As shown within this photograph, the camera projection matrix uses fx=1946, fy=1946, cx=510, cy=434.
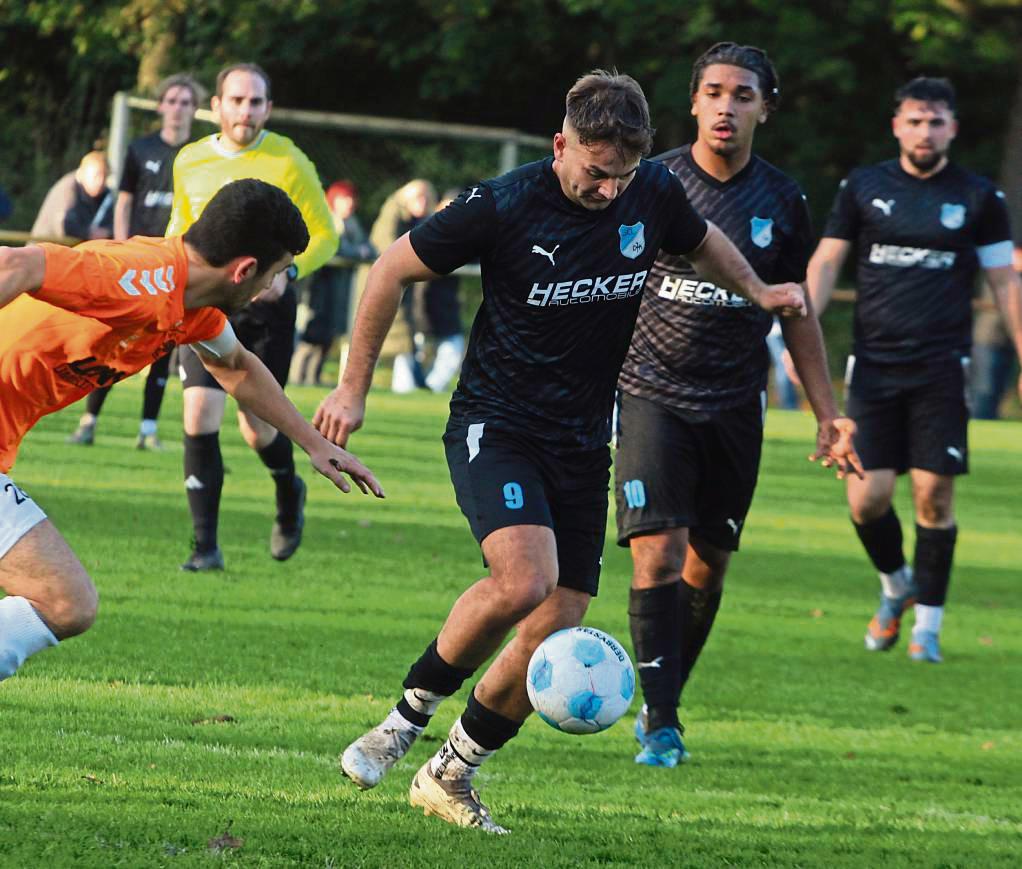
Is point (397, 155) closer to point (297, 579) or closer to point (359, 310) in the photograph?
point (297, 579)

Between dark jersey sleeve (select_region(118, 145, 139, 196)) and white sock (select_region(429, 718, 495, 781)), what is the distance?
7778 mm

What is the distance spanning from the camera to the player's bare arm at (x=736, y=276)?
6.16 meters

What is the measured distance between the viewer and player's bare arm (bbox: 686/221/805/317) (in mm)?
6160

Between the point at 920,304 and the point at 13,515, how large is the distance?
563 cm

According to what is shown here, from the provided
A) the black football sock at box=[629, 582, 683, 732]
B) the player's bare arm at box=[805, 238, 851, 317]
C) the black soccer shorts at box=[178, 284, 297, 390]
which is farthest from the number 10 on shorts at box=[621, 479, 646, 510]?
the black soccer shorts at box=[178, 284, 297, 390]

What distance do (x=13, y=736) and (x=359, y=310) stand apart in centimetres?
171

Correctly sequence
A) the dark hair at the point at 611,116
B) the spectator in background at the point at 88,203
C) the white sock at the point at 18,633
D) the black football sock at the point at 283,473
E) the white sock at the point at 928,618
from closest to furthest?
the white sock at the point at 18,633 < the dark hair at the point at 611,116 < the white sock at the point at 928,618 < the black football sock at the point at 283,473 < the spectator in background at the point at 88,203

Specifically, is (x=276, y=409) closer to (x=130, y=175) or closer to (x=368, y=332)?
(x=368, y=332)

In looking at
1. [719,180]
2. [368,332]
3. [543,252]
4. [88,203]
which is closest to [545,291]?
[543,252]

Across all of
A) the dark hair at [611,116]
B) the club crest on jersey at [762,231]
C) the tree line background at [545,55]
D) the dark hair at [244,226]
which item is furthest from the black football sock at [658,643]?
the tree line background at [545,55]

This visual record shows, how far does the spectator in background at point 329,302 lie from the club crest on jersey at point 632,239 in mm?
15324

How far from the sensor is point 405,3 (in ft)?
111

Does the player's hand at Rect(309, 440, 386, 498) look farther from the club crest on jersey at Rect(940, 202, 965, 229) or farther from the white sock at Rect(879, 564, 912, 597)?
the white sock at Rect(879, 564, 912, 597)

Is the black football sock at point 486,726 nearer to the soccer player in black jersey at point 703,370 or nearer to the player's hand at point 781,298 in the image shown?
the soccer player in black jersey at point 703,370
